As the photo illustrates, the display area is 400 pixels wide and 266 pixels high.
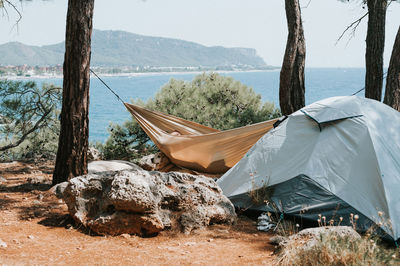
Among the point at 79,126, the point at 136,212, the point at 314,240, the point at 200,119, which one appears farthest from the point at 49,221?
the point at 200,119

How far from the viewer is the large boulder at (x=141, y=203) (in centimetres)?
242

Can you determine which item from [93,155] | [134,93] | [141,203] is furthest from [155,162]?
[134,93]

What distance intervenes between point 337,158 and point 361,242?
1102 mm

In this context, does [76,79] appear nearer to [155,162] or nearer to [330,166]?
[155,162]

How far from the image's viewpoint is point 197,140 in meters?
4.19

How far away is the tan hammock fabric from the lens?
161 inches

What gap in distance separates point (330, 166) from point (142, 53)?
8284 centimetres

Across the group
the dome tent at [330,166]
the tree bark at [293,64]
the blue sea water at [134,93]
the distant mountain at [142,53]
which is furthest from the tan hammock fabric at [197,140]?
the distant mountain at [142,53]

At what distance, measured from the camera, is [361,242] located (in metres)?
1.80

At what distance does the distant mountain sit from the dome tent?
61.2 metres

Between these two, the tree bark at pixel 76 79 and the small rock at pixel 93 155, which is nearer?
the tree bark at pixel 76 79

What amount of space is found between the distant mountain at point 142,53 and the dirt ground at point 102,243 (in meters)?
61.2

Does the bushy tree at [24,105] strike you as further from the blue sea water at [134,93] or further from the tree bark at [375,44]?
the tree bark at [375,44]

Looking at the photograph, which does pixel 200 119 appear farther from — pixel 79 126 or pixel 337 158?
pixel 337 158
